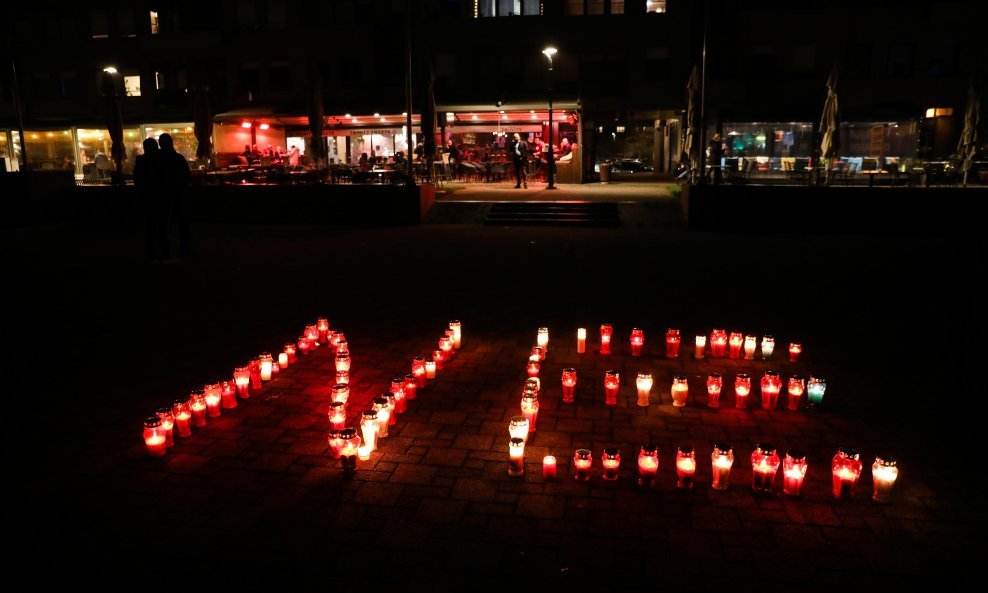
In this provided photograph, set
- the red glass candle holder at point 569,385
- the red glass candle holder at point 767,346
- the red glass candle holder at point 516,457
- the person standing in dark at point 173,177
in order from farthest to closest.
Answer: the person standing in dark at point 173,177 → the red glass candle holder at point 767,346 → the red glass candle holder at point 569,385 → the red glass candle holder at point 516,457

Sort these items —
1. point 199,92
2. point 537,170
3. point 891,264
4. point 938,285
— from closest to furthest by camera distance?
point 938,285 → point 891,264 → point 199,92 → point 537,170

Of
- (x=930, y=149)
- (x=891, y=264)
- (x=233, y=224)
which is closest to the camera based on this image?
(x=891, y=264)

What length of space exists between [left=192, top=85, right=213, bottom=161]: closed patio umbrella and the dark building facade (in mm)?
3614

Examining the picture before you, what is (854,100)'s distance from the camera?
99.9 feet

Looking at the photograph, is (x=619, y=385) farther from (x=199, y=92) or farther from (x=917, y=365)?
(x=199, y=92)

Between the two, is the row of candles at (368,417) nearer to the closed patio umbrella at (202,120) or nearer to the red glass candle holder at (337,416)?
the red glass candle holder at (337,416)

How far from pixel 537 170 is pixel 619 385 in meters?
22.9

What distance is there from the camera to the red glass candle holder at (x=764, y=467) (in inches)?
155

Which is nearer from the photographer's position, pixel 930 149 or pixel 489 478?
pixel 489 478

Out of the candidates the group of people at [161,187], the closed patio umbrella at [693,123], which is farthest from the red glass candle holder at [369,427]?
the closed patio umbrella at [693,123]

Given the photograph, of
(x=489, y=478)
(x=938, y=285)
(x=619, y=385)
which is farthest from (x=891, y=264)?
(x=489, y=478)

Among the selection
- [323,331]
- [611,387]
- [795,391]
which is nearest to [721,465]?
[611,387]

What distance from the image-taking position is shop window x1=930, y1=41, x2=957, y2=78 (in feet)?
97.8

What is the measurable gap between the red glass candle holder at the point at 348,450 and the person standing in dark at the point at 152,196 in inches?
349
